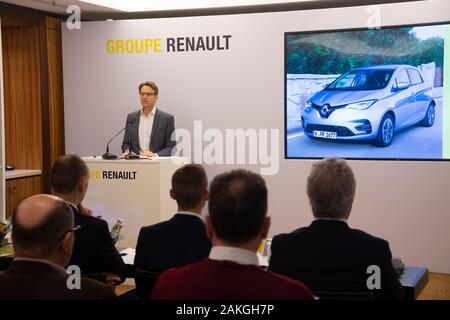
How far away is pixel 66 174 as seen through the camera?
3188 mm

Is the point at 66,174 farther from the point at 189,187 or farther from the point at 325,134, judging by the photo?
the point at 325,134

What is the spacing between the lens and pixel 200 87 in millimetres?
6746

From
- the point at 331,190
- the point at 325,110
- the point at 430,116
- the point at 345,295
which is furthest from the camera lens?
the point at 325,110

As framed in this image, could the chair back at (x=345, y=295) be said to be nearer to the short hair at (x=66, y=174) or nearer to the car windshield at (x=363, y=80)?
the short hair at (x=66, y=174)

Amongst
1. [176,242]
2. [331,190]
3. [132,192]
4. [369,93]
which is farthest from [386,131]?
[176,242]

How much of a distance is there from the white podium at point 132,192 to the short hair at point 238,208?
3598mm

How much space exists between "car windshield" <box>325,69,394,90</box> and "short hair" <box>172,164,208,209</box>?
135 inches

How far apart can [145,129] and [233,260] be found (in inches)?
193

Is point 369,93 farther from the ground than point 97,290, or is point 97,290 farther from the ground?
point 369,93

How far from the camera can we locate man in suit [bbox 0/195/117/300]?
6.24 feet

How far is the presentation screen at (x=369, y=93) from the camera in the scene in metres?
5.80

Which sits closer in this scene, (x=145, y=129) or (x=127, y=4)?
(x=145, y=129)

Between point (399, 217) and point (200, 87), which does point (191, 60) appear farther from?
point (399, 217)
